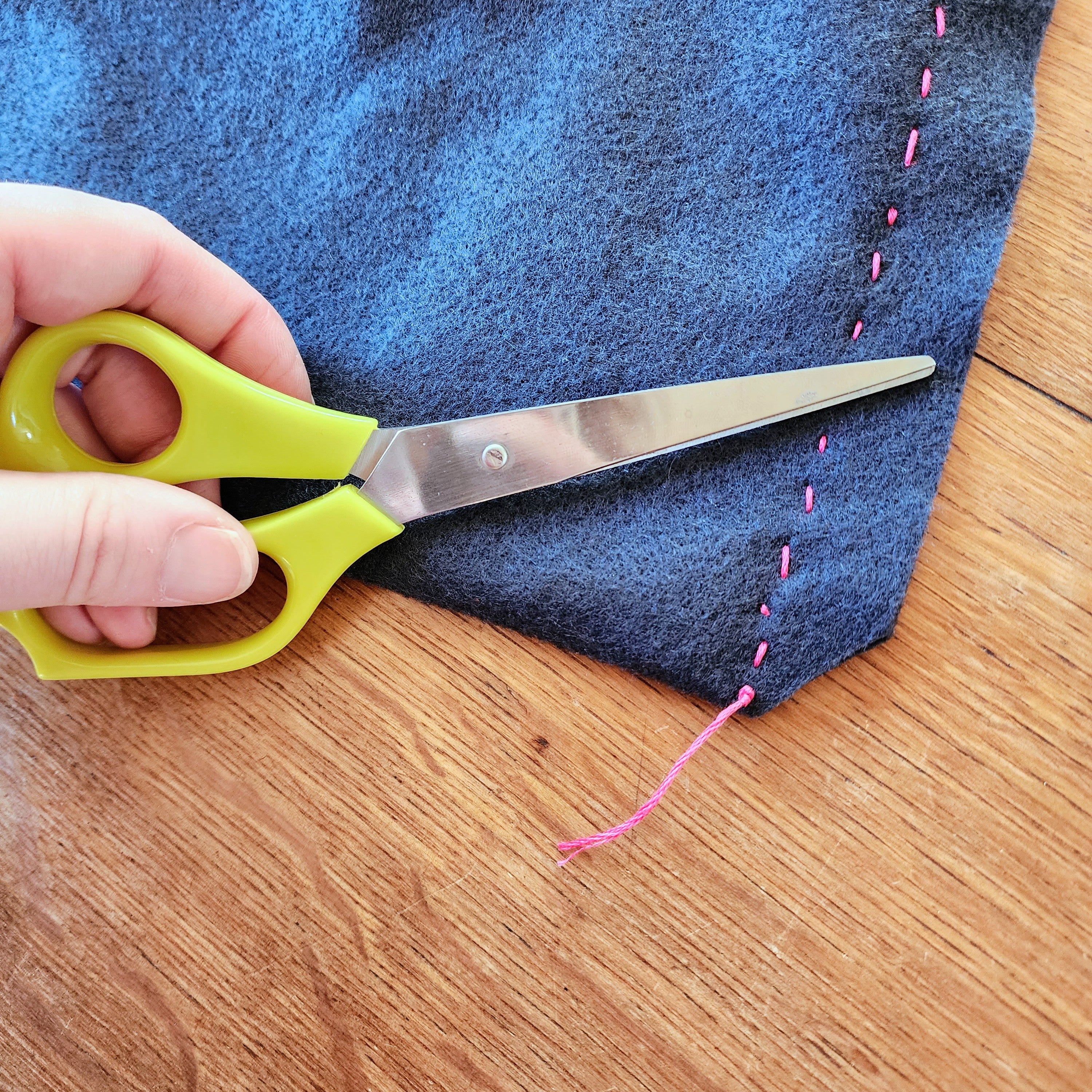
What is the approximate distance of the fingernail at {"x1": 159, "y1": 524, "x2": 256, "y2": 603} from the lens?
0.48 m

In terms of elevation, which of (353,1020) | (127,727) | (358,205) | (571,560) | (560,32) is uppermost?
(560,32)

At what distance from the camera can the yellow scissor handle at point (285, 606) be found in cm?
53

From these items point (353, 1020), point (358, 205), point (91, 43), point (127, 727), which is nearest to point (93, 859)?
point (127, 727)

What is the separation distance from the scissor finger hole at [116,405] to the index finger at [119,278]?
35mm

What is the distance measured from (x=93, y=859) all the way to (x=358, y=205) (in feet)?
1.53

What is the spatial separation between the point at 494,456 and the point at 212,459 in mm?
166

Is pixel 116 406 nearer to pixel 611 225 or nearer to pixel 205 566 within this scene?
pixel 205 566

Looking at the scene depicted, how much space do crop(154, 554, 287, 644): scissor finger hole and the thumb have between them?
7 cm

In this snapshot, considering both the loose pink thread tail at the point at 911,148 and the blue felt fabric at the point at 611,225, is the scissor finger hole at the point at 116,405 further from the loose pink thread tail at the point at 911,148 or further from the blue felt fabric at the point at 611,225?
the loose pink thread tail at the point at 911,148

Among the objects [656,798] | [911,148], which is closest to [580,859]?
[656,798]

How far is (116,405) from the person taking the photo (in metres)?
0.55

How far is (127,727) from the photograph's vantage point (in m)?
0.57

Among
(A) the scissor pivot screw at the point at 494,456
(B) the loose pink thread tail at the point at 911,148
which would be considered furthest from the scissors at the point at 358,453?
(B) the loose pink thread tail at the point at 911,148

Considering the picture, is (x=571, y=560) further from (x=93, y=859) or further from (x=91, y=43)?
(x=91, y=43)
